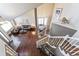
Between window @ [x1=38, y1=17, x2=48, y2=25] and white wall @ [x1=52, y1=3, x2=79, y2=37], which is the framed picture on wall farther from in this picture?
window @ [x1=38, y1=17, x2=48, y2=25]

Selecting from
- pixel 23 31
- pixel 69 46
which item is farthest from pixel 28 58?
pixel 23 31

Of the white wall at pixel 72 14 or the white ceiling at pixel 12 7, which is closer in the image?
the white ceiling at pixel 12 7

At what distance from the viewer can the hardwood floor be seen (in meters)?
4.50

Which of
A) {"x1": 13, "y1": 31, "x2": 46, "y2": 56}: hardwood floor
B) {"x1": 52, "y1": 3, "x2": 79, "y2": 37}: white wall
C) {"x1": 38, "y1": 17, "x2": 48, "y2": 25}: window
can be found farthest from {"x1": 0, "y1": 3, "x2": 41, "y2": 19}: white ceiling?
{"x1": 13, "y1": 31, "x2": 46, "y2": 56}: hardwood floor

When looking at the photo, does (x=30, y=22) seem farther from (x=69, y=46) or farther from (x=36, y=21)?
(x=69, y=46)

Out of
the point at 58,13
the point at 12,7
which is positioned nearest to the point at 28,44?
the point at 58,13

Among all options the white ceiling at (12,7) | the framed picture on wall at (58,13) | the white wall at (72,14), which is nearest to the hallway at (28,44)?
the framed picture on wall at (58,13)

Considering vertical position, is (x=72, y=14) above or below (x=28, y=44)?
above

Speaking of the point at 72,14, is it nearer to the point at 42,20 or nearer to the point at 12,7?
the point at 42,20

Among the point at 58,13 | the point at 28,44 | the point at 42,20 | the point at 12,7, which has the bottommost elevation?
the point at 28,44

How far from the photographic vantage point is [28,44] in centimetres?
484

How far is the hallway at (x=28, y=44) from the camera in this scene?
177 inches

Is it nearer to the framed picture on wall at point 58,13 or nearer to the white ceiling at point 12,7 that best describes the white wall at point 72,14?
the framed picture on wall at point 58,13

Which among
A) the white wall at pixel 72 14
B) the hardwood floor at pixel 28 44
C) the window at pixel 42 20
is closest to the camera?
the white wall at pixel 72 14
